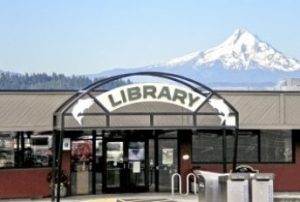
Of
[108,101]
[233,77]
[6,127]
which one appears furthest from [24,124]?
[233,77]

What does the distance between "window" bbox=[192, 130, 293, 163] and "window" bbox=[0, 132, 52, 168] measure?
5985 mm

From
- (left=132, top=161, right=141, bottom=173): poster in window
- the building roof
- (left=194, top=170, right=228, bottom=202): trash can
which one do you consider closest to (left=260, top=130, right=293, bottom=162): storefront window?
the building roof

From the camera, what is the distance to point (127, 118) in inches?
1019

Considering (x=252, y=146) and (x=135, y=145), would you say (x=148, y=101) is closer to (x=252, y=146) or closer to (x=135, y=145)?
(x=135, y=145)

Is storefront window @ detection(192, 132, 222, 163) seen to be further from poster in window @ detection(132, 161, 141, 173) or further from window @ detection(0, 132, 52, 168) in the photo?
window @ detection(0, 132, 52, 168)

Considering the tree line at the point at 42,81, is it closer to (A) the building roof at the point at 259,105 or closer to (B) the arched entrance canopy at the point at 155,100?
(A) the building roof at the point at 259,105

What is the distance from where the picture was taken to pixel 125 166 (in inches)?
1079

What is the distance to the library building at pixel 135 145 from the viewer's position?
25.4 metres

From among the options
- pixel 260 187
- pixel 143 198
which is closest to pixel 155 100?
pixel 143 198

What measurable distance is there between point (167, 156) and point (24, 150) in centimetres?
576

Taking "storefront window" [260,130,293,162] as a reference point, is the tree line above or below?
above

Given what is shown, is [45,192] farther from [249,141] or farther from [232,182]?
[232,182]

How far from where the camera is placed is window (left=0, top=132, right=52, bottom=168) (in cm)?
2580

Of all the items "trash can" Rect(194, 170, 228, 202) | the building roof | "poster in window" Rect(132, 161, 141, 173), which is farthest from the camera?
"poster in window" Rect(132, 161, 141, 173)
